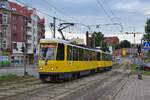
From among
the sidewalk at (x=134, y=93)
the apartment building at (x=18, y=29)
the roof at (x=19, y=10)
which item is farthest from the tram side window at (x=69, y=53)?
the roof at (x=19, y=10)

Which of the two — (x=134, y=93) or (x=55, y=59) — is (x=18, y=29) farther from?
(x=134, y=93)

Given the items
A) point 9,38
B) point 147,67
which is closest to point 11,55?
point 9,38

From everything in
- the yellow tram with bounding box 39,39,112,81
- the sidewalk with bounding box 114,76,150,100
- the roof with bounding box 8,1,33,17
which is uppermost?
the roof with bounding box 8,1,33,17

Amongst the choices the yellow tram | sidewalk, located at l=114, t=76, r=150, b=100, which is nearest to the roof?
the yellow tram

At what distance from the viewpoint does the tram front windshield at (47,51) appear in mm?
29719

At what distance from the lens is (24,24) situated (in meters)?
113

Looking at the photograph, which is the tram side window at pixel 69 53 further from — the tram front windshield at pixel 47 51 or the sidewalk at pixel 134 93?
the sidewalk at pixel 134 93

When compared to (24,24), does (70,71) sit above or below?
below

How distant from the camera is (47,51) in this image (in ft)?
98.5

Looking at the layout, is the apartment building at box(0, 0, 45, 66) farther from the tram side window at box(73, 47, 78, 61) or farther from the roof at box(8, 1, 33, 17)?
the tram side window at box(73, 47, 78, 61)

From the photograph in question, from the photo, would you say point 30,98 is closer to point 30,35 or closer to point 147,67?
point 147,67

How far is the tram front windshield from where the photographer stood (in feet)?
97.5

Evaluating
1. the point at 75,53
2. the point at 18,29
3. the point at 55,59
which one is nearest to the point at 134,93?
the point at 55,59

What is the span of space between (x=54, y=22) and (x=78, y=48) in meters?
13.2
